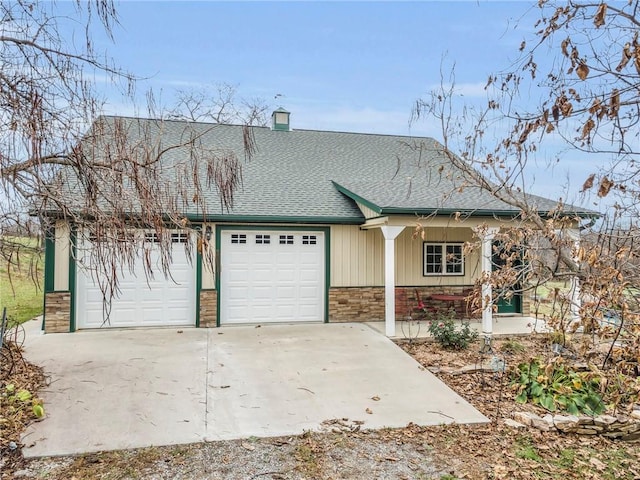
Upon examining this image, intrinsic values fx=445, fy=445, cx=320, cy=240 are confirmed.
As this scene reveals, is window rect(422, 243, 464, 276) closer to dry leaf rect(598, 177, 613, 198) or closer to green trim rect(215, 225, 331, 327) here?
green trim rect(215, 225, 331, 327)

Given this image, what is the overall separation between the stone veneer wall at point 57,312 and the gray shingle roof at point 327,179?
314 centimetres

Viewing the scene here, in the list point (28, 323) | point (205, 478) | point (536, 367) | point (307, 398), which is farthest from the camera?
point (28, 323)

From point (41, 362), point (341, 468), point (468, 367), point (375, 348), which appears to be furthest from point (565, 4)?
point (41, 362)

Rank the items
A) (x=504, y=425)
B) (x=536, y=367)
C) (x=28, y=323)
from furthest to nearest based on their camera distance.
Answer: (x=28, y=323)
(x=536, y=367)
(x=504, y=425)

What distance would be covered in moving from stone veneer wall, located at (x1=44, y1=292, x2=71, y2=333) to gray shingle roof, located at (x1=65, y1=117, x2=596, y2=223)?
314cm

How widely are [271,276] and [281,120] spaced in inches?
254

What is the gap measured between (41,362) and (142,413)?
2.98m

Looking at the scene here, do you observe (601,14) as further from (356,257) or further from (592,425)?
(356,257)

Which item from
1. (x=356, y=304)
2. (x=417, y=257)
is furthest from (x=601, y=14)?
(x=417, y=257)

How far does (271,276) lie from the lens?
10.2 meters

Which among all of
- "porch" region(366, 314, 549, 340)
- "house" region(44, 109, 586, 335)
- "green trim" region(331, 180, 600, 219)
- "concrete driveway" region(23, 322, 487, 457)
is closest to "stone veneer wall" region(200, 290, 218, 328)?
"house" region(44, 109, 586, 335)

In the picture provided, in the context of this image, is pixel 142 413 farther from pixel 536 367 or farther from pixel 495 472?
pixel 536 367

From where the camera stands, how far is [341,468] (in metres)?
4.02

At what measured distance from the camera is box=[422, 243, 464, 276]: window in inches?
433
